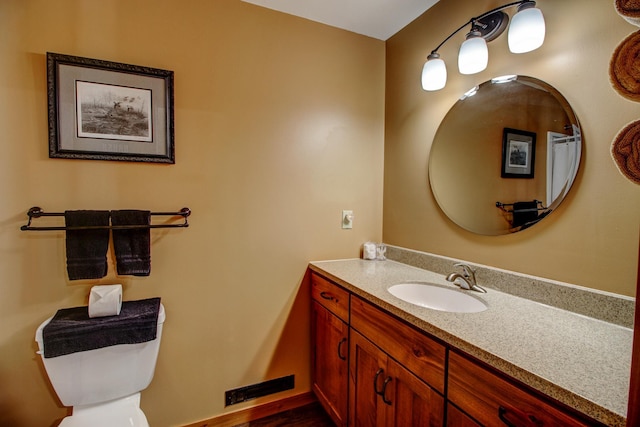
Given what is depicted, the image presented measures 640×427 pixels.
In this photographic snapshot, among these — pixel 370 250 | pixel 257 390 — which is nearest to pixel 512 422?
pixel 370 250

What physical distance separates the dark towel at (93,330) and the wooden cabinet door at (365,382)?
36.2 inches

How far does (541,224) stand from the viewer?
1196 mm

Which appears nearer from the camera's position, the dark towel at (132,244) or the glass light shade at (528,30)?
the glass light shade at (528,30)

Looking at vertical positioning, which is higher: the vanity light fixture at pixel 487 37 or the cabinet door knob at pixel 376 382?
the vanity light fixture at pixel 487 37

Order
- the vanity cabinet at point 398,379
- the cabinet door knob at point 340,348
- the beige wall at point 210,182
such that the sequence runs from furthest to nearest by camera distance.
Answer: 1. the cabinet door knob at point 340,348
2. the beige wall at point 210,182
3. the vanity cabinet at point 398,379

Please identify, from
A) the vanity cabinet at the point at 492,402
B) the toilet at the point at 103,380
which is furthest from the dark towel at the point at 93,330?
the vanity cabinet at the point at 492,402

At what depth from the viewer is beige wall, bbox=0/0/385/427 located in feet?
4.33

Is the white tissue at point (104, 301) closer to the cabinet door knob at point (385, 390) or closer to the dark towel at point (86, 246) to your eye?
the dark towel at point (86, 246)

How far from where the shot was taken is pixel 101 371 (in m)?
1.25

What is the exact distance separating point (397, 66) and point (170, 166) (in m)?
1.54

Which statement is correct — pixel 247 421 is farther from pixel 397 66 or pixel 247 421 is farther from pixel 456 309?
pixel 397 66

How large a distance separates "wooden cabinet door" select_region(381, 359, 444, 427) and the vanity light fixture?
4.30ft

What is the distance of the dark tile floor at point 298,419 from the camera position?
5.62ft

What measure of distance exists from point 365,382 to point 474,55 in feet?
5.03
